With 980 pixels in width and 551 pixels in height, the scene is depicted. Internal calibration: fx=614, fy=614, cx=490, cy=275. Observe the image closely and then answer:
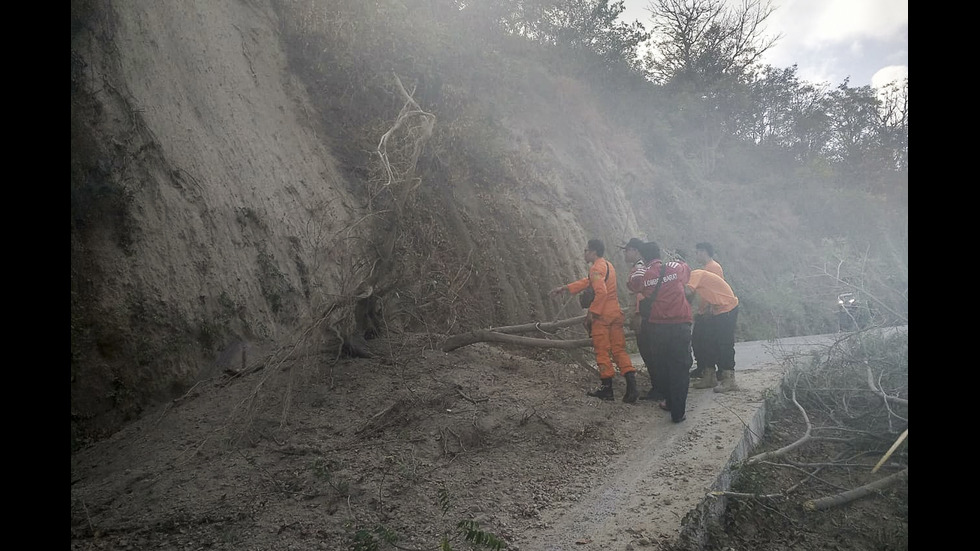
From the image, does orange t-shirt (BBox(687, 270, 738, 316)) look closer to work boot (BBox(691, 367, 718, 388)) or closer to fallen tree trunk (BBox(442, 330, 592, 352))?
work boot (BBox(691, 367, 718, 388))

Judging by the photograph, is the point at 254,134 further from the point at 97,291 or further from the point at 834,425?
the point at 834,425

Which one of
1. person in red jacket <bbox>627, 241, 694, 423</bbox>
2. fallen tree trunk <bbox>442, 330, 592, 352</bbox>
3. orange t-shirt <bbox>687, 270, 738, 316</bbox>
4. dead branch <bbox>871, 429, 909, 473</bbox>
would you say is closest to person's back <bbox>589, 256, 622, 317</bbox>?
person in red jacket <bbox>627, 241, 694, 423</bbox>

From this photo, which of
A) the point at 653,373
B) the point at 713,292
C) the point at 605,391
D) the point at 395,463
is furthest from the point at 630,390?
the point at 395,463

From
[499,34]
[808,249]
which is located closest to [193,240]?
[499,34]

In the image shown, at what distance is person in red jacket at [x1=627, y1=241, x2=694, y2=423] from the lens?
22.3ft

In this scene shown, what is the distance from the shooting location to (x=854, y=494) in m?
5.57

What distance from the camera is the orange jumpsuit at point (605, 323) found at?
7.30 m

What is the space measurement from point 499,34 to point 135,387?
15111 millimetres

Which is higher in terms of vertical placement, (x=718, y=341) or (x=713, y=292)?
(x=713, y=292)

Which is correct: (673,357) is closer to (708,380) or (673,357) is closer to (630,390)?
(630,390)

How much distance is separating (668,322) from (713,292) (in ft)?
5.38

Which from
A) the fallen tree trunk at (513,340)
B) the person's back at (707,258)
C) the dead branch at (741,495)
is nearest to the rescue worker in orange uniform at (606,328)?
the fallen tree trunk at (513,340)

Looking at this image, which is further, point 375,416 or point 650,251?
point 650,251

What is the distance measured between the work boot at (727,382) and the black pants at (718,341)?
0.06 meters
